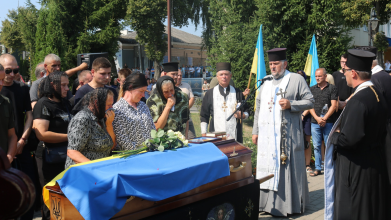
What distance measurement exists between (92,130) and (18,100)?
5.66 ft

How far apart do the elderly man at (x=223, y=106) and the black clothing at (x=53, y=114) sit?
2556 mm

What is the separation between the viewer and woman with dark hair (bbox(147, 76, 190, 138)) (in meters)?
4.75

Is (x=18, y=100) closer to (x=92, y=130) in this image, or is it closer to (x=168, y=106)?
Result: (x=92, y=130)

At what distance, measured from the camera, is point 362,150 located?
3846 mm

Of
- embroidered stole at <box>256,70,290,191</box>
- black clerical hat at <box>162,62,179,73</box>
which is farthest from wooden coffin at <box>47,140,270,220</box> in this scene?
black clerical hat at <box>162,62,179,73</box>

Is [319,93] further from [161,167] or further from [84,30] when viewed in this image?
[84,30]

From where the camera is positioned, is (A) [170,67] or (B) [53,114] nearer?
(B) [53,114]

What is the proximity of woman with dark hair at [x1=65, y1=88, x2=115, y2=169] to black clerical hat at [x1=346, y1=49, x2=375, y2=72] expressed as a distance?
2.68m

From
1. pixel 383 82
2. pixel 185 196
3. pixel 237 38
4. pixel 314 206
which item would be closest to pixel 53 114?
pixel 185 196

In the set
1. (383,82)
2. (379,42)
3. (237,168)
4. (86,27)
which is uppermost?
(86,27)

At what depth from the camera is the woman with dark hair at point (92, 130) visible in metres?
3.28

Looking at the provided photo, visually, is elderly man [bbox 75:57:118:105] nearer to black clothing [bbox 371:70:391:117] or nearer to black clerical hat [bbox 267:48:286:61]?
black clerical hat [bbox 267:48:286:61]

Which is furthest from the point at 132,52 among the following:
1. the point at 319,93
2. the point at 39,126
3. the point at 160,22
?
the point at 39,126

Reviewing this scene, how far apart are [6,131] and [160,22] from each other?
32151 mm
